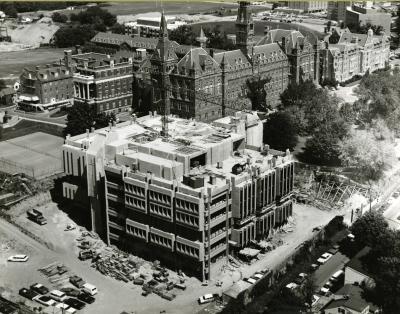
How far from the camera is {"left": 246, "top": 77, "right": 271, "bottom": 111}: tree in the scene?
115 m

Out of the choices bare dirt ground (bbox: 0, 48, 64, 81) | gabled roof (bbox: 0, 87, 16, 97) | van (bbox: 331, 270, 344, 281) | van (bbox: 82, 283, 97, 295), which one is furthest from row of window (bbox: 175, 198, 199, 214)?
bare dirt ground (bbox: 0, 48, 64, 81)

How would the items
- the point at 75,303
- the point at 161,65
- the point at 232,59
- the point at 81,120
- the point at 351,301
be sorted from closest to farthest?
the point at 351,301, the point at 75,303, the point at 81,120, the point at 161,65, the point at 232,59

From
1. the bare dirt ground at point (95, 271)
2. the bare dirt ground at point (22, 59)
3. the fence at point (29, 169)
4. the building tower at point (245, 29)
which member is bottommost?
the bare dirt ground at point (95, 271)

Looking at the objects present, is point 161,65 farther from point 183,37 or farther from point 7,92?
point 183,37

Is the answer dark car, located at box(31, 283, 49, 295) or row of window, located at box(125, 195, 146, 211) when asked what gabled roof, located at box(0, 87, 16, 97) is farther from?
dark car, located at box(31, 283, 49, 295)

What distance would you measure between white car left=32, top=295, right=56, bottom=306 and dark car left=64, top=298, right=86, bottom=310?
1334 mm

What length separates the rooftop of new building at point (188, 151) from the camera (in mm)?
66312

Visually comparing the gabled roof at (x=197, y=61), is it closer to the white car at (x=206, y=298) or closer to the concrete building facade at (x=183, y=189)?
the concrete building facade at (x=183, y=189)

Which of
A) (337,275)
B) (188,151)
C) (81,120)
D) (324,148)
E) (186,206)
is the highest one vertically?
(188,151)

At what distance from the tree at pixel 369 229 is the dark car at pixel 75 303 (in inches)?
1166

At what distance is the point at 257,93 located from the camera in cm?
11544

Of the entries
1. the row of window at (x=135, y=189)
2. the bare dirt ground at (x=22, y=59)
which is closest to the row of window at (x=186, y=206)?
the row of window at (x=135, y=189)

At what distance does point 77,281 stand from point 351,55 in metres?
94.9

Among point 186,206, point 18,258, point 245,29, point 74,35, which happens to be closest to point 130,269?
point 186,206
